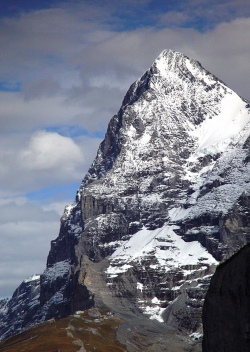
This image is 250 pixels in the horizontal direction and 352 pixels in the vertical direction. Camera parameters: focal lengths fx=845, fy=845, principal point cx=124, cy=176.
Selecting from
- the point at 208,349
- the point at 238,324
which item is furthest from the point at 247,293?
the point at 208,349

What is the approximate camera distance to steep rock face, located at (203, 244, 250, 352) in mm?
53475

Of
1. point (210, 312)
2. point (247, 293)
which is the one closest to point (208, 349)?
point (210, 312)

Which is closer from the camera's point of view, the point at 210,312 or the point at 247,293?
the point at 247,293

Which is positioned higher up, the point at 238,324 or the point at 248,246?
the point at 248,246

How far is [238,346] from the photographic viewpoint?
5388 centimetres

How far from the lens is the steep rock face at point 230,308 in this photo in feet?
175

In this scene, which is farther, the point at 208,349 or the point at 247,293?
the point at 208,349

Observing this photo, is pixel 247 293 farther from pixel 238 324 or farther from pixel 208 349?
pixel 208 349

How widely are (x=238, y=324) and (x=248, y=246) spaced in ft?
16.5

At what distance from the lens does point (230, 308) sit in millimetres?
55094

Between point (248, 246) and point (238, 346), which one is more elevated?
point (248, 246)

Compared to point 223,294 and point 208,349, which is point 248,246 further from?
point 208,349

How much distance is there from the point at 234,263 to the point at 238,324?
417 cm

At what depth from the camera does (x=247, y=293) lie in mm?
53375
